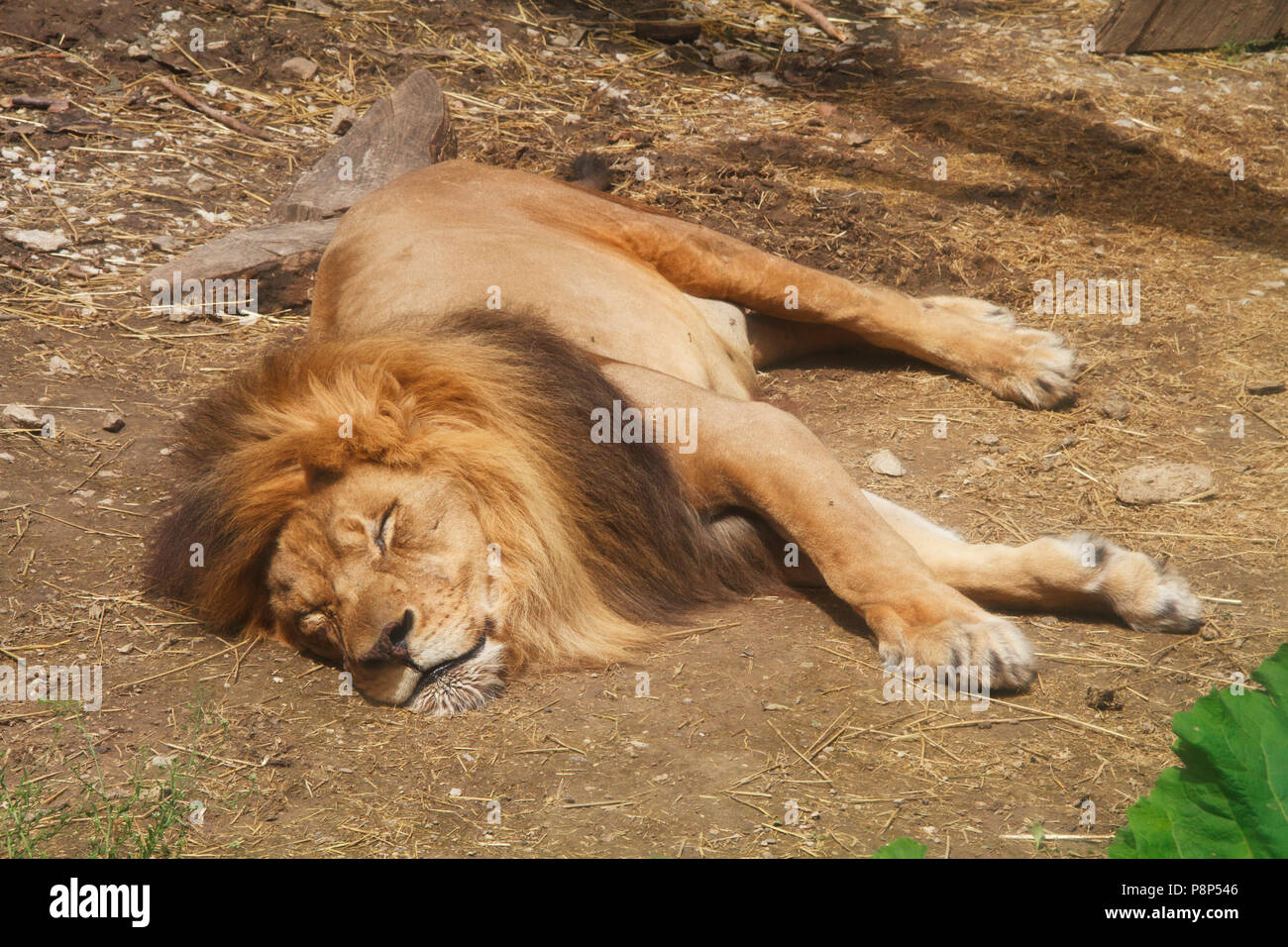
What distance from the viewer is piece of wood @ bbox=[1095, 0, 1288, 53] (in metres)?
7.38

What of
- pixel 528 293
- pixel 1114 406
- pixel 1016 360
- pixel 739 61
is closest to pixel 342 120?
pixel 739 61

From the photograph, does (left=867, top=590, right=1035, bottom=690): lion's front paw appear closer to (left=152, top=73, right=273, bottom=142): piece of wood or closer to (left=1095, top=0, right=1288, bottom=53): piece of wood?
(left=152, top=73, right=273, bottom=142): piece of wood

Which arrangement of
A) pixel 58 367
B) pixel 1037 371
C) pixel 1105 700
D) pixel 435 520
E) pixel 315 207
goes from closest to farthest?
pixel 1105 700, pixel 435 520, pixel 1037 371, pixel 58 367, pixel 315 207

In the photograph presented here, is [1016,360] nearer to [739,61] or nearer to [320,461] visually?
[320,461]

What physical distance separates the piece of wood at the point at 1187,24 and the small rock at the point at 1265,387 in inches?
165

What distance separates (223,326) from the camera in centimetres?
514

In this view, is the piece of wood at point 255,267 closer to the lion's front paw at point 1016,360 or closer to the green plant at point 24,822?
the lion's front paw at point 1016,360

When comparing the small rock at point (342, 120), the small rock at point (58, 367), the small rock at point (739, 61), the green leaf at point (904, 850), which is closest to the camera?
the green leaf at point (904, 850)

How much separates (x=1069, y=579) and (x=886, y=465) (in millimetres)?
977

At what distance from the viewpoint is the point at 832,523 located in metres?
3.09

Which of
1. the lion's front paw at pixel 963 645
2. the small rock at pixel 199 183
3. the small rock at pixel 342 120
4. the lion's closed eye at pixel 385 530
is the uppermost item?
the small rock at pixel 342 120

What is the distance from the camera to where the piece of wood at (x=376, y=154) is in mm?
5664

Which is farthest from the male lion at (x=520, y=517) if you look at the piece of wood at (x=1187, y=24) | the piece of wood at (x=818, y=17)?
the piece of wood at (x=1187, y=24)

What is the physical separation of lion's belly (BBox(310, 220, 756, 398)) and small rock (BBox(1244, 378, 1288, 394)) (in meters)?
1.82
